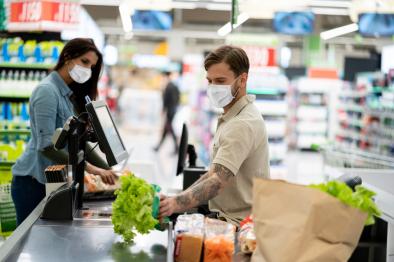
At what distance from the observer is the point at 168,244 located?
2119 millimetres

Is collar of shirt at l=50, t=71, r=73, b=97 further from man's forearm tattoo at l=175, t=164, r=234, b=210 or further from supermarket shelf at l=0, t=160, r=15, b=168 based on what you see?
supermarket shelf at l=0, t=160, r=15, b=168

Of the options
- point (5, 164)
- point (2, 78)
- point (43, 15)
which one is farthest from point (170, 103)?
point (5, 164)

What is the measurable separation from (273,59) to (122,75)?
65.7ft

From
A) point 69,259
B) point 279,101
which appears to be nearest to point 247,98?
point 69,259

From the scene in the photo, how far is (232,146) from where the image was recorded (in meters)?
2.54

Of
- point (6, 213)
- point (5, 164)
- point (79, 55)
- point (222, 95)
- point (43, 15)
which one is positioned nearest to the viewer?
point (222, 95)

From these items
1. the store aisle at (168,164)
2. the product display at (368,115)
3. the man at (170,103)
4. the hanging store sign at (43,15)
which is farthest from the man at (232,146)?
the man at (170,103)

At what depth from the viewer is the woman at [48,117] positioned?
3338mm

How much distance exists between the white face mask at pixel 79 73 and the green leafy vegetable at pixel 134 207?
1.59 meters

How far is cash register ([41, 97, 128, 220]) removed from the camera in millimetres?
2456

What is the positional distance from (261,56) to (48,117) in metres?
7.73

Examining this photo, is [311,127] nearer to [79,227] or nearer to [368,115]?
[368,115]

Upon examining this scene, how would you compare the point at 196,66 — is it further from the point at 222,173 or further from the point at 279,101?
the point at 222,173

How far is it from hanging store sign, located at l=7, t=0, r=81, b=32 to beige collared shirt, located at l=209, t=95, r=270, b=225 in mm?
5252
